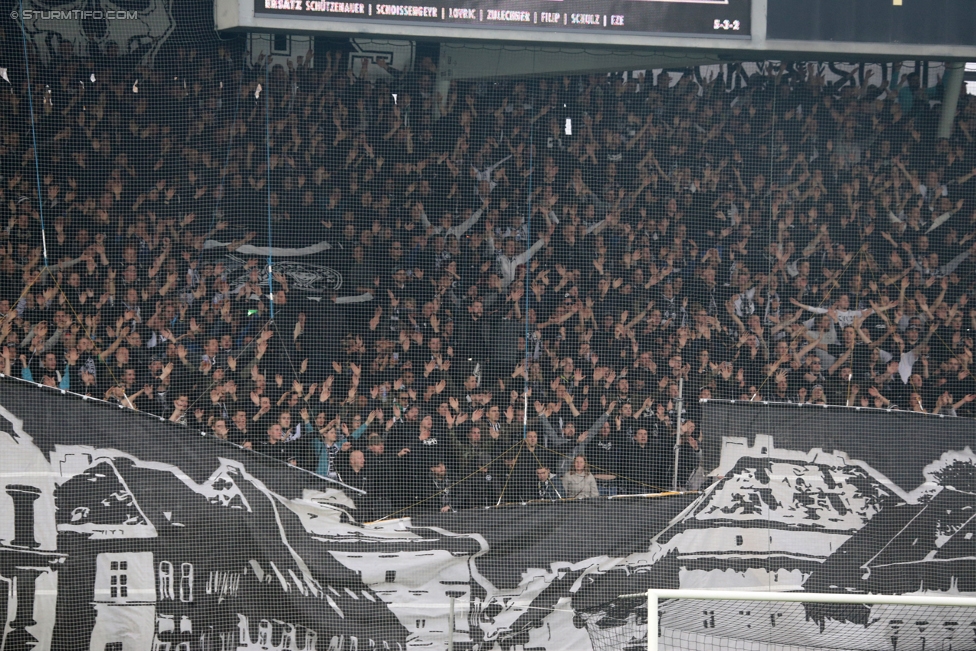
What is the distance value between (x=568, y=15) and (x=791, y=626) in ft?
13.4

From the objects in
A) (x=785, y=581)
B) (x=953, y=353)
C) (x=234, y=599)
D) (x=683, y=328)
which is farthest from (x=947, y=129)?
(x=234, y=599)

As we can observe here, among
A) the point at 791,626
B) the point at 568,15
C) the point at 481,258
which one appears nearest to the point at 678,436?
the point at 791,626

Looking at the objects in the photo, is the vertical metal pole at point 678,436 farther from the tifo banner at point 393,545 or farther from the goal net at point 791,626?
the goal net at point 791,626

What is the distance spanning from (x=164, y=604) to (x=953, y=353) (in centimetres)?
611

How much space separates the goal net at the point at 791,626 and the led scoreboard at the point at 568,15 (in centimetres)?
362

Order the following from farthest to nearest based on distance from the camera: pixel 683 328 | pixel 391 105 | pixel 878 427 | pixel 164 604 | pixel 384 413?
pixel 391 105, pixel 683 328, pixel 384 413, pixel 878 427, pixel 164 604

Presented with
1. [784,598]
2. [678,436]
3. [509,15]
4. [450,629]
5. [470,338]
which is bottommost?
[450,629]

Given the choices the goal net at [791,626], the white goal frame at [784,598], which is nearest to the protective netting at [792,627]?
the goal net at [791,626]

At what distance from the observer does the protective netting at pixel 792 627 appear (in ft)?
21.0

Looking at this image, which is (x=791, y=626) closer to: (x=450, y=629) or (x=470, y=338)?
(x=450, y=629)

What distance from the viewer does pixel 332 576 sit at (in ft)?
21.3

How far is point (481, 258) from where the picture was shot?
8531mm

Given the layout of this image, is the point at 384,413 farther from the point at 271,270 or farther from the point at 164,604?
the point at 164,604

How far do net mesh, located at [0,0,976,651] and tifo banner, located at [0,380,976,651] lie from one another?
2cm
